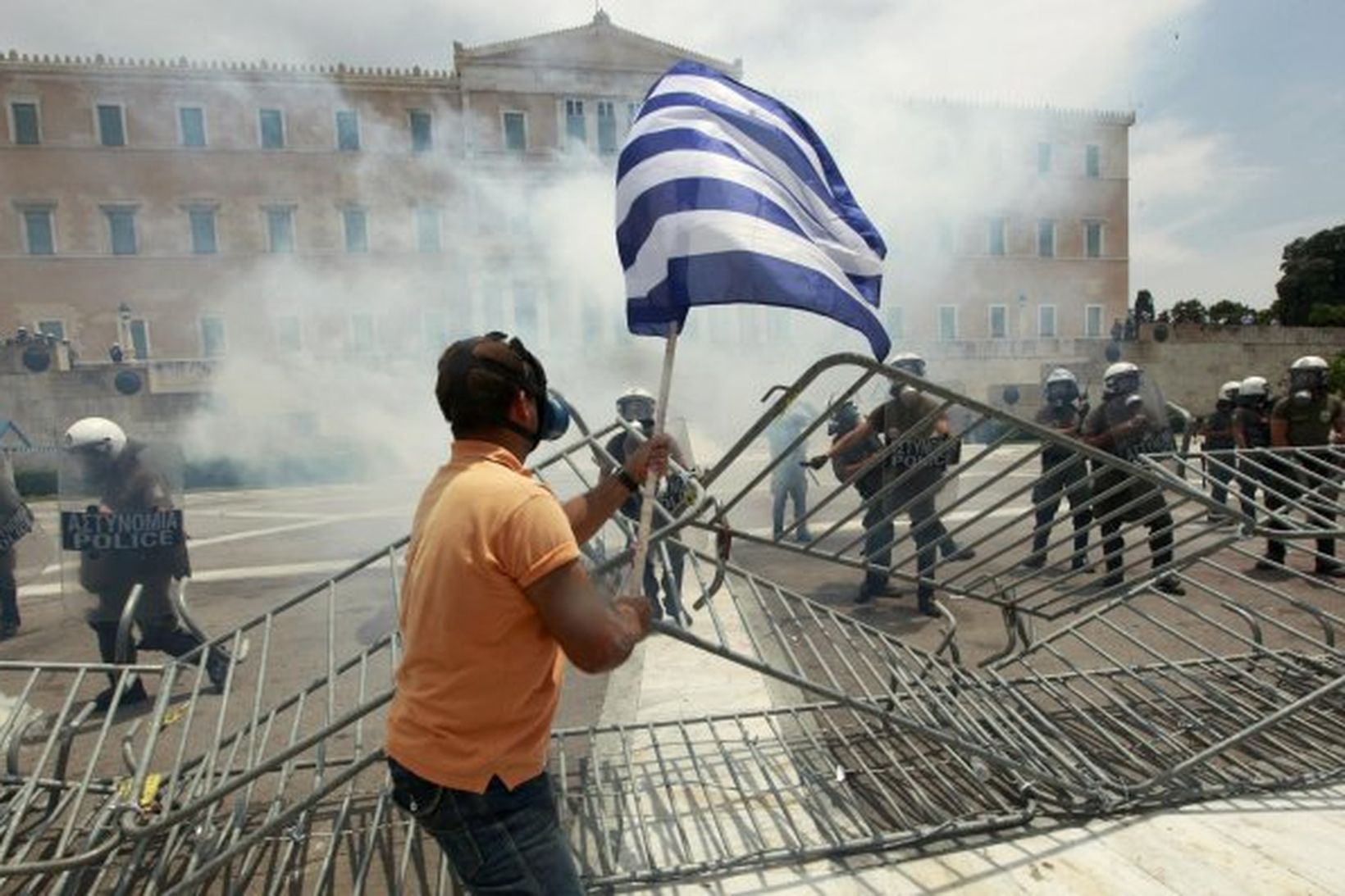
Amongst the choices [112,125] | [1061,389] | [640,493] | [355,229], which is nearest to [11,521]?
[640,493]

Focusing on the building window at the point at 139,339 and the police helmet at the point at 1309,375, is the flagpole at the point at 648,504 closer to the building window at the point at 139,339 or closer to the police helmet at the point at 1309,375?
the police helmet at the point at 1309,375

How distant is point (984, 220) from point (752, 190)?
40.1 metres

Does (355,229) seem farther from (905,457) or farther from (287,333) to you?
(905,457)

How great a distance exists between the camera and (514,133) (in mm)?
32344

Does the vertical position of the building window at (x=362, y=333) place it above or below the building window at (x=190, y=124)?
below

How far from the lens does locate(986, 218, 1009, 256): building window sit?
3844 centimetres

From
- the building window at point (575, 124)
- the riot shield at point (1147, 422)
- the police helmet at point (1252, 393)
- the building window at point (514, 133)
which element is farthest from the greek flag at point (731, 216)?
the building window at point (575, 124)

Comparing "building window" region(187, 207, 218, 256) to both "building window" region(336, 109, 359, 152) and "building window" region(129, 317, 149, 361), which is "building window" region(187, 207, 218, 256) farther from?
"building window" region(336, 109, 359, 152)

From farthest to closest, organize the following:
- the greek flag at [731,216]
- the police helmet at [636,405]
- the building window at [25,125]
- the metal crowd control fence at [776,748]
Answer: the building window at [25,125] < the police helmet at [636,405] < the metal crowd control fence at [776,748] < the greek flag at [731,216]

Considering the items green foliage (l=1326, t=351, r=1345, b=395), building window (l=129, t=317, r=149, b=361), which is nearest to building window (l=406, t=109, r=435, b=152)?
building window (l=129, t=317, r=149, b=361)

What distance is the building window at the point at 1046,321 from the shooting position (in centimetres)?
3950

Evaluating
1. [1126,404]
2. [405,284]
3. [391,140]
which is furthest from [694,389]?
[1126,404]

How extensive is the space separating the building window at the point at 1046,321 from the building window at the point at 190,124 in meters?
36.9

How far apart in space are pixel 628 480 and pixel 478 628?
827 mm
